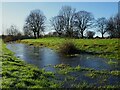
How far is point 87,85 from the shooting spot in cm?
1305

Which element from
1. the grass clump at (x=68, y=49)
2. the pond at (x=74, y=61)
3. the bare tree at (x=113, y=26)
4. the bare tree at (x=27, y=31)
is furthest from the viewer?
the bare tree at (x=27, y=31)

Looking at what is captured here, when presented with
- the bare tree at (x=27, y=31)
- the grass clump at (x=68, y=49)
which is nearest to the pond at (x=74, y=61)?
the grass clump at (x=68, y=49)

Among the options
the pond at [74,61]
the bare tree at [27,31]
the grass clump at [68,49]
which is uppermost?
the bare tree at [27,31]

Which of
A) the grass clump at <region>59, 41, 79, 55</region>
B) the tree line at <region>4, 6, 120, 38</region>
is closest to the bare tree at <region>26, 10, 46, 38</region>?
the tree line at <region>4, 6, 120, 38</region>

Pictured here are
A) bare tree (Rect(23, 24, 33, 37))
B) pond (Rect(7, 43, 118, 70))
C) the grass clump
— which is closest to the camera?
pond (Rect(7, 43, 118, 70))

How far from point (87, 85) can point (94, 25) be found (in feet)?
263

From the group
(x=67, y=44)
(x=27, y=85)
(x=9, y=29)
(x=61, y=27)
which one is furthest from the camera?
(x=9, y=29)

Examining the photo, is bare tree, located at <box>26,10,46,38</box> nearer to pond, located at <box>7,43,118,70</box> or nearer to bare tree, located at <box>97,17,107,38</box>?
bare tree, located at <box>97,17,107,38</box>

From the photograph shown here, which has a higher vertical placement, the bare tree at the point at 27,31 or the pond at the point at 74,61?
the bare tree at the point at 27,31

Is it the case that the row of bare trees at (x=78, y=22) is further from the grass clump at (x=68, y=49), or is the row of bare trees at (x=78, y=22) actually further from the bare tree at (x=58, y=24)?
the grass clump at (x=68, y=49)

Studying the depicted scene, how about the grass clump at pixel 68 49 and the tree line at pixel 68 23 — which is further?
the tree line at pixel 68 23

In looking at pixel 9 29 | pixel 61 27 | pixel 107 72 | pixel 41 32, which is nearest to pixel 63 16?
pixel 61 27

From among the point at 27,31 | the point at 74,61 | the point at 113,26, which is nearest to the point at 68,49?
the point at 74,61

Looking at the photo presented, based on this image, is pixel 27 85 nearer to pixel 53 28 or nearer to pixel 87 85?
pixel 87 85
